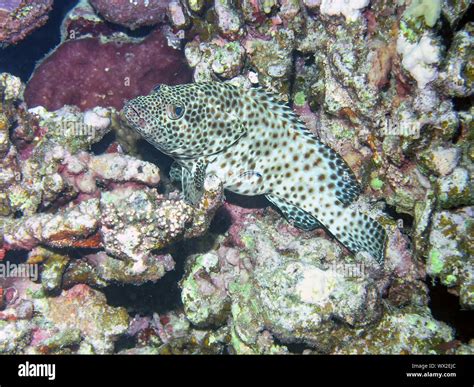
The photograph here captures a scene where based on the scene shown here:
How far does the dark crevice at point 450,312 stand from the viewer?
4215mm

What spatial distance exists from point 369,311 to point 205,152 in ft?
10.7

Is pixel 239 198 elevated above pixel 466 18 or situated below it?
below

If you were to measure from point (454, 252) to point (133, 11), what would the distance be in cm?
639

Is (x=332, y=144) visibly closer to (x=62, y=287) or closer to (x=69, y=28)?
(x=62, y=287)

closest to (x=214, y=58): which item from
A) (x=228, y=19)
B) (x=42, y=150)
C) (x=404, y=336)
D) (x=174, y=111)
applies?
(x=228, y=19)

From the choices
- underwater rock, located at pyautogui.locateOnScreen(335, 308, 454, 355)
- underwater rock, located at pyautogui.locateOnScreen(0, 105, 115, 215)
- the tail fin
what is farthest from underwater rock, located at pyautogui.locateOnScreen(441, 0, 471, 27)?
underwater rock, located at pyautogui.locateOnScreen(0, 105, 115, 215)

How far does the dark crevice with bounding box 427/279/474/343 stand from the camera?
421 centimetres

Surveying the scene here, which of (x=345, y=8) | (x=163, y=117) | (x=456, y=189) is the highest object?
(x=345, y=8)

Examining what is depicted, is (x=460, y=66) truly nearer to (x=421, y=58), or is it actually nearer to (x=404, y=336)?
(x=421, y=58)

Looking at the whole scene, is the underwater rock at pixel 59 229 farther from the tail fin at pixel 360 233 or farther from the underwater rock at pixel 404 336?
the underwater rock at pixel 404 336

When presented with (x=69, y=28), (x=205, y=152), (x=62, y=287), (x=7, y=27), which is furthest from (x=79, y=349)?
(x=69, y=28)

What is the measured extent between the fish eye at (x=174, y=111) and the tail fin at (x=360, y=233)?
2857mm

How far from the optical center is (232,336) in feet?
17.9

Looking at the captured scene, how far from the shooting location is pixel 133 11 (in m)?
6.64
